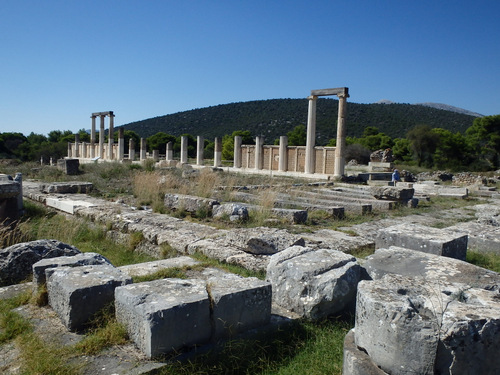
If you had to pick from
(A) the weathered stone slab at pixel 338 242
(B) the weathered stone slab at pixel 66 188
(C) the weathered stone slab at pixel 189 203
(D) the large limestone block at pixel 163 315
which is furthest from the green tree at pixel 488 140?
(D) the large limestone block at pixel 163 315

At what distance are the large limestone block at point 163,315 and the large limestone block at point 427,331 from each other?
1.12 meters

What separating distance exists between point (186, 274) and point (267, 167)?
24.5 meters

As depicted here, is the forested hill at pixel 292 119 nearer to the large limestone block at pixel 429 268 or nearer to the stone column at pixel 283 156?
the stone column at pixel 283 156

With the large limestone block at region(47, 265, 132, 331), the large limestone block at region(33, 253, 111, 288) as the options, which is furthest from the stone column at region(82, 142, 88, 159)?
the large limestone block at region(47, 265, 132, 331)

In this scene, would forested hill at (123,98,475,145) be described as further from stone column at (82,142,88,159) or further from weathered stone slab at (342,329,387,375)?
weathered stone slab at (342,329,387,375)

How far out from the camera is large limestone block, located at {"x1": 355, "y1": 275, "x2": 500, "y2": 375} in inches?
88.9

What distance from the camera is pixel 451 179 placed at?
92.0 ft

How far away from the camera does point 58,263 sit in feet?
12.7

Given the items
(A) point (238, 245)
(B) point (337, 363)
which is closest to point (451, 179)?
(A) point (238, 245)

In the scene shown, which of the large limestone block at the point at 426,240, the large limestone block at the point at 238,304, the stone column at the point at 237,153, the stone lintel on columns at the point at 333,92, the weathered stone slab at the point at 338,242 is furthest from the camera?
the stone column at the point at 237,153

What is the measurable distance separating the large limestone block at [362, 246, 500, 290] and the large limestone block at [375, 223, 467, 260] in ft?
2.75

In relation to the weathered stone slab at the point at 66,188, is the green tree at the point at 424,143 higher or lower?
higher

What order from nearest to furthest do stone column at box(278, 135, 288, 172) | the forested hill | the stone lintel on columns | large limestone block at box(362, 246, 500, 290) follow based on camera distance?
large limestone block at box(362, 246, 500, 290) → the stone lintel on columns → stone column at box(278, 135, 288, 172) → the forested hill

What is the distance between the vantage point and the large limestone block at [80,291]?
3195 millimetres
